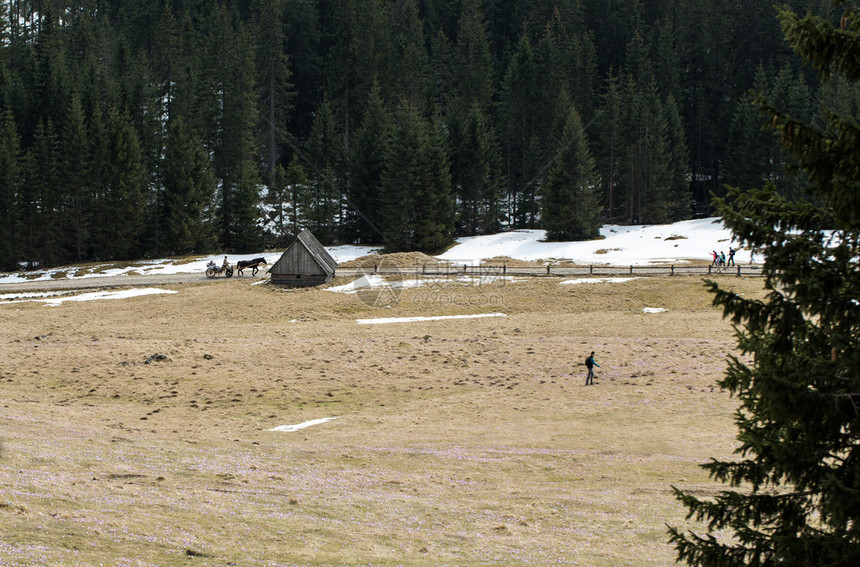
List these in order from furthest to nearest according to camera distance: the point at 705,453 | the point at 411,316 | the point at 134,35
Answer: the point at 134,35
the point at 411,316
the point at 705,453

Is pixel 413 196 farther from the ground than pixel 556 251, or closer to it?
farther from the ground

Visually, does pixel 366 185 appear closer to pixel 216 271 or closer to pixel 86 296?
pixel 216 271

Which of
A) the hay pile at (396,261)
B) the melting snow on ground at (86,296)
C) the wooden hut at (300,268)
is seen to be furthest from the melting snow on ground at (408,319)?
the melting snow on ground at (86,296)

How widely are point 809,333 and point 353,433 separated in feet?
53.4

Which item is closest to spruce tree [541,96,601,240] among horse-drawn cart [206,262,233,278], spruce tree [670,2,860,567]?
horse-drawn cart [206,262,233,278]

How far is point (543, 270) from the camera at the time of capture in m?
59.1

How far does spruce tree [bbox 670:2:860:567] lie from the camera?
25.1ft

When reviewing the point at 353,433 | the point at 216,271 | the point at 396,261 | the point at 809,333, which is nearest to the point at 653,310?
the point at 396,261

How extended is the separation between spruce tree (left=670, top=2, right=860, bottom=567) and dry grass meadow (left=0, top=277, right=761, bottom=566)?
4.91 meters

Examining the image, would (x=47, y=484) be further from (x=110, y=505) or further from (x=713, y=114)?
(x=713, y=114)

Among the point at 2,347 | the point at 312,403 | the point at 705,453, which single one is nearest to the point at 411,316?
the point at 312,403

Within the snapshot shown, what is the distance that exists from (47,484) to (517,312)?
3417 cm

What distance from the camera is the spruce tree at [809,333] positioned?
7.64 meters

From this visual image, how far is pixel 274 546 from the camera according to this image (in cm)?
1255
